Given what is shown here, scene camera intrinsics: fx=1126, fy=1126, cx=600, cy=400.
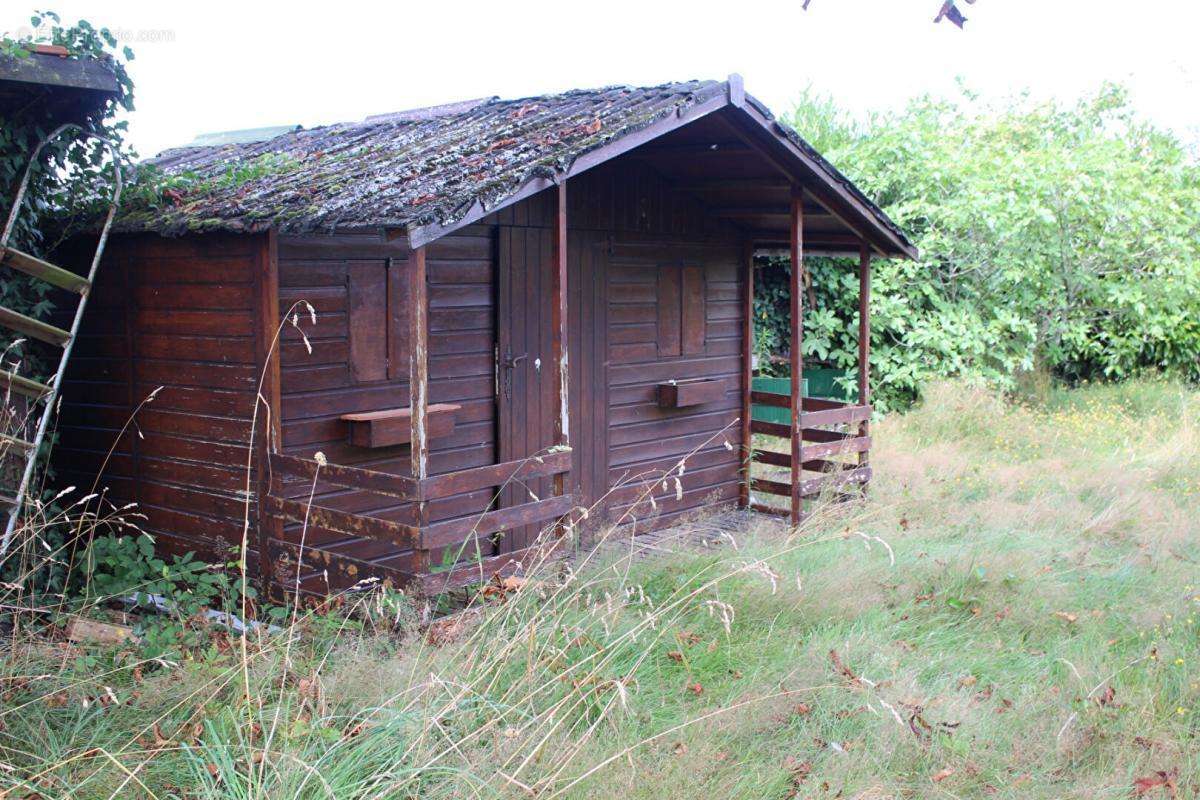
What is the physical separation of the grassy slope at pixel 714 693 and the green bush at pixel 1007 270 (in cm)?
647

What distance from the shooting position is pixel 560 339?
22.6 feet

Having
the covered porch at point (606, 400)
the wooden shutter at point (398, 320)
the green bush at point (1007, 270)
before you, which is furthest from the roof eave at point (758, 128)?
the green bush at point (1007, 270)

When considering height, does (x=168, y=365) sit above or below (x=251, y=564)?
above

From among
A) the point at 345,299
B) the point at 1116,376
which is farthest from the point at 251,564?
the point at 1116,376

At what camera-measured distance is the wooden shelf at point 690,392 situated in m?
9.73

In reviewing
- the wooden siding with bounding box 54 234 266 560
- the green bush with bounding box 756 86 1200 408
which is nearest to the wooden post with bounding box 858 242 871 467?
the green bush with bounding box 756 86 1200 408

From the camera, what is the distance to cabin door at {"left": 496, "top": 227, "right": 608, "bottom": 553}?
8.38 m

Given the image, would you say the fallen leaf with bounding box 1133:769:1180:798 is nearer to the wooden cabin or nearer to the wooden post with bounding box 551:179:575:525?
the wooden cabin

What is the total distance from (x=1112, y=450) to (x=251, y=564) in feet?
29.8

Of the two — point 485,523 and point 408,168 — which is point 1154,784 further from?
point 408,168

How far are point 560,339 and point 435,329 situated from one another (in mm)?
1347

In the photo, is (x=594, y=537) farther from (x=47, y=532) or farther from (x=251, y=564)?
(x=47, y=532)

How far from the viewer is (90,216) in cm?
754

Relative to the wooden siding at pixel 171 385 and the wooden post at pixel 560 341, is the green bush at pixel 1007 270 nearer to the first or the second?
the wooden post at pixel 560 341
